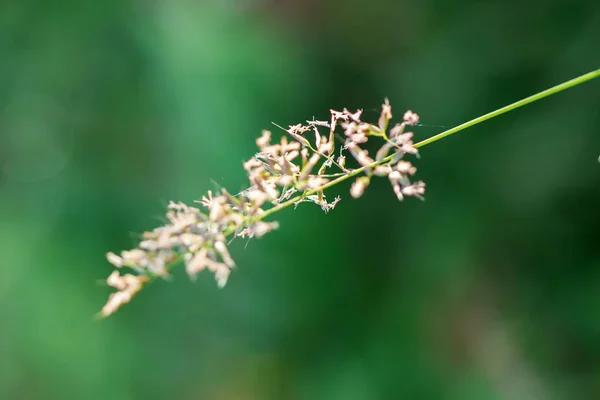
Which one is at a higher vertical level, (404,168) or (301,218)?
(301,218)

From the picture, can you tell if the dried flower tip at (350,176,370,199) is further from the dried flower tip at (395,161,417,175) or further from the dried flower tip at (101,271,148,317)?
the dried flower tip at (101,271,148,317)

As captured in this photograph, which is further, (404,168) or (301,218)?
(301,218)

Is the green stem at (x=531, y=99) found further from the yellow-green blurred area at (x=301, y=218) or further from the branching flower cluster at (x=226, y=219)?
the yellow-green blurred area at (x=301, y=218)

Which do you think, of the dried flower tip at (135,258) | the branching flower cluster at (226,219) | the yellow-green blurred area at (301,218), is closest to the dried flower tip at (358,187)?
the branching flower cluster at (226,219)

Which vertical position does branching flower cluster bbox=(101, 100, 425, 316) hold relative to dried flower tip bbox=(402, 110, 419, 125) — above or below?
below

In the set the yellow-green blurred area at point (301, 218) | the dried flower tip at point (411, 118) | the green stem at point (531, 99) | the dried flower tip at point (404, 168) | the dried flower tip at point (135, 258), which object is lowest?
the dried flower tip at point (135, 258)

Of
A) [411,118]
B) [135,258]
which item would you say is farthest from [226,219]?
[411,118]

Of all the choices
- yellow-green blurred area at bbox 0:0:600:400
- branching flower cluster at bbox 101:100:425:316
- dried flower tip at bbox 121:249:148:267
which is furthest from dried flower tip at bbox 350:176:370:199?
yellow-green blurred area at bbox 0:0:600:400

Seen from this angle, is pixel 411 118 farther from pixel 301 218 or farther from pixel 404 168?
pixel 301 218
